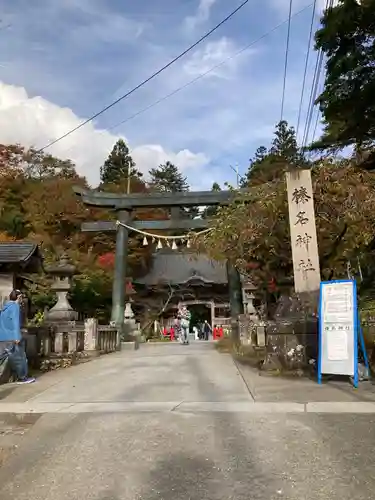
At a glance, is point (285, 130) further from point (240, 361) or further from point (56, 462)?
point (56, 462)

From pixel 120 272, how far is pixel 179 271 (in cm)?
2109

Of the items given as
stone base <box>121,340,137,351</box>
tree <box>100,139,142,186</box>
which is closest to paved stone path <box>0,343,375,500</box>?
stone base <box>121,340,137,351</box>

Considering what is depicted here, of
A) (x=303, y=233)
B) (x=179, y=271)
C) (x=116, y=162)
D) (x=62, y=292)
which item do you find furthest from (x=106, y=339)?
(x=116, y=162)

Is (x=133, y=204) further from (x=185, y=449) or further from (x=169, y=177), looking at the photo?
(x=169, y=177)

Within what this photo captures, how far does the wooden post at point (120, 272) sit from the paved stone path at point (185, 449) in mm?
13485

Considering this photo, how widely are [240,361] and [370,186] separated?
5548 millimetres

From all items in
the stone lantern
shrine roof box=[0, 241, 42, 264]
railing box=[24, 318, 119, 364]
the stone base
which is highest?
shrine roof box=[0, 241, 42, 264]

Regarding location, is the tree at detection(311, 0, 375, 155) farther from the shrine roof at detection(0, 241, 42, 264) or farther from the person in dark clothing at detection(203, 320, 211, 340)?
the person in dark clothing at detection(203, 320, 211, 340)

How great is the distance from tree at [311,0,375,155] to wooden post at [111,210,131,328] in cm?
1153

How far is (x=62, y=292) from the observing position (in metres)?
18.3

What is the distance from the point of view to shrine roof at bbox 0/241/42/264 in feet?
54.1

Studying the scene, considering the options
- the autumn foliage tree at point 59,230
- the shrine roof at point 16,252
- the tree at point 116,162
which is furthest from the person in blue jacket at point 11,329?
the tree at point 116,162

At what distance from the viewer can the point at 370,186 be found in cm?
1309

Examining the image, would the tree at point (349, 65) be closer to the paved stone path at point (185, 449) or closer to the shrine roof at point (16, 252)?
the paved stone path at point (185, 449)
